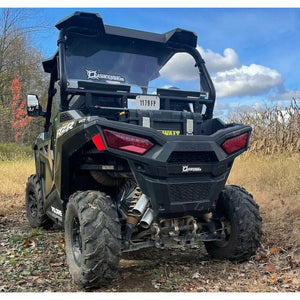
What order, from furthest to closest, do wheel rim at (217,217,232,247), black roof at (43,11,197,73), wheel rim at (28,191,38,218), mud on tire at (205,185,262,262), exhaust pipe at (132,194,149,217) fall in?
1. wheel rim at (28,191,38,218)
2. black roof at (43,11,197,73)
3. wheel rim at (217,217,232,247)
4. mud on tire at (205,185,262,262)
5. exhaust pipe at (132,194,149,217)

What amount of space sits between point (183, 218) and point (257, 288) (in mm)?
846

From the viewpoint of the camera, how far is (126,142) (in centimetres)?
297

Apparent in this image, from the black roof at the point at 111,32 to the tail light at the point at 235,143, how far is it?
151 centimetres

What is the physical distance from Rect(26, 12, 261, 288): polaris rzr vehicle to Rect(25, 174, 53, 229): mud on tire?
405 mm

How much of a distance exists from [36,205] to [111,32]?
2798mm

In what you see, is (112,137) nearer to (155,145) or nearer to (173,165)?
(155,145)

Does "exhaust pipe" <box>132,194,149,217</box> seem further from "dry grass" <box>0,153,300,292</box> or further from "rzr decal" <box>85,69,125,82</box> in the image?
"rzr decal" <box>85,69,125,82</box>

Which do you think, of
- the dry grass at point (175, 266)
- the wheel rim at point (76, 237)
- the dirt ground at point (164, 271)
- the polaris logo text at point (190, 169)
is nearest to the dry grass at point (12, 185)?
the dry grass at point (175, 266)

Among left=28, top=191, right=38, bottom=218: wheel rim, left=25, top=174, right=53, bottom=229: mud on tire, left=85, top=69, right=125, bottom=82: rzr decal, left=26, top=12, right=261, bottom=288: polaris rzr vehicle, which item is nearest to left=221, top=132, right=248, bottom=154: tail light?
left=26, top=12, right=261, bottom=288: polaris rzr vehicle

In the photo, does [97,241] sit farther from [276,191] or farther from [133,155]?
[276,191]

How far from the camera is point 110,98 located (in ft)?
12.8

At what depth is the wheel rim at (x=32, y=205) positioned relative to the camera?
560 cm

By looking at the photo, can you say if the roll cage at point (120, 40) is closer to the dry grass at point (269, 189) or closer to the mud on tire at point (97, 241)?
the mud on tire at point (97, 241)

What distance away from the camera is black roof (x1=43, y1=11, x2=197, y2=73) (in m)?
3.87
